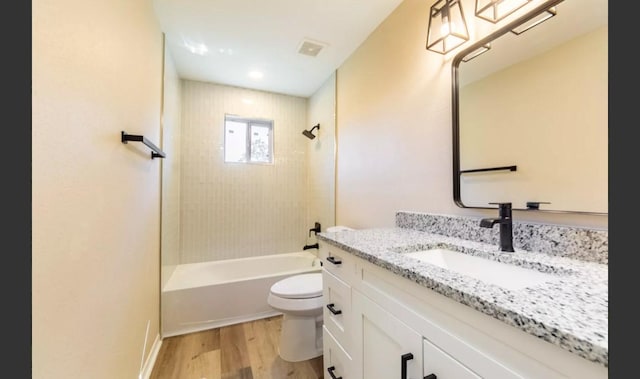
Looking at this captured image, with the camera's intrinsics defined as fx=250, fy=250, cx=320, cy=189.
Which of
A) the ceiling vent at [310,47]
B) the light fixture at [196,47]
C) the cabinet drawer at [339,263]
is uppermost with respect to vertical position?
the ceiling vent at [310,47]

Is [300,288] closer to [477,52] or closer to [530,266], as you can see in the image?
[530,266]

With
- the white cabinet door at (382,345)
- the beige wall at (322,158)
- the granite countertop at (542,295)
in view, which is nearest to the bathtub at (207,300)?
the beige wall at (322,158)

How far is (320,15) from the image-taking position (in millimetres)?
1719

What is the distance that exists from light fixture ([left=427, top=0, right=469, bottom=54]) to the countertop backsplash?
0.87 m

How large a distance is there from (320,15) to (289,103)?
4.94ft

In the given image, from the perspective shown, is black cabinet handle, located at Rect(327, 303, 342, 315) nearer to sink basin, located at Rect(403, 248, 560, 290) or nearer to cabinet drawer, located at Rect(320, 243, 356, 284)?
cabinet drawer, located at Rect(320, 243, 356, 284)

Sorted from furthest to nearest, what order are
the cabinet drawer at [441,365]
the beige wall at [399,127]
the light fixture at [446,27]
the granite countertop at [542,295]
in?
the beige wall at [399,127] → the light fixture at [446,27] → the cabinet drawer at [441,365] → the granite countertop at [542,295]

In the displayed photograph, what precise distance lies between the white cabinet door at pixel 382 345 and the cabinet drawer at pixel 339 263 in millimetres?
85

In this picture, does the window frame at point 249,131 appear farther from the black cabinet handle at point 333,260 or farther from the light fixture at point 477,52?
the light fixture at point 477,52

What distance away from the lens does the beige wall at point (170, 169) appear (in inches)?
79.1

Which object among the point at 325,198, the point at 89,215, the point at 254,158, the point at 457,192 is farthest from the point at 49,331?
the point at 254,158

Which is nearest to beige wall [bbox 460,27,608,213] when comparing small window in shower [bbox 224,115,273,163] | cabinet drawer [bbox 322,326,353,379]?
cabinet drawer [bbox 322,326,353,379]

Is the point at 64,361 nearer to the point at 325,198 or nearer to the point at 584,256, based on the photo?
the point at 584,256

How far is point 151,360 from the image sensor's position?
1.63 meters
